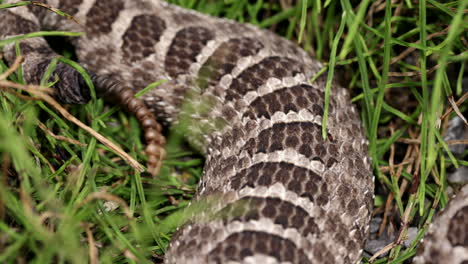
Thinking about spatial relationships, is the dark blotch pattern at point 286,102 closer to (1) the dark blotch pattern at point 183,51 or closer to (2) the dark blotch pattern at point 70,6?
(1) the dark blotch pattern at point 183,51

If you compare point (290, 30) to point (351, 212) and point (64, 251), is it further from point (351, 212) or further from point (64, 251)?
point (64, 251)

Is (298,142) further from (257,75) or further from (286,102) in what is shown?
(257,75)

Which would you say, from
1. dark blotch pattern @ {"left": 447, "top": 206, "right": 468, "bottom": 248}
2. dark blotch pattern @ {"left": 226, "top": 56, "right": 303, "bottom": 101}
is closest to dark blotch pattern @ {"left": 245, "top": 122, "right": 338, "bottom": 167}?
dark blotch pattern @ {"left": 226, "top": 56, "right": 303, "bottom": 101}

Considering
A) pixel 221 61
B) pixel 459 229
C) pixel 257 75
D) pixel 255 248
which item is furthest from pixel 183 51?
pixel 459 229

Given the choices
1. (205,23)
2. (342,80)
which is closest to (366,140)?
(342,80)

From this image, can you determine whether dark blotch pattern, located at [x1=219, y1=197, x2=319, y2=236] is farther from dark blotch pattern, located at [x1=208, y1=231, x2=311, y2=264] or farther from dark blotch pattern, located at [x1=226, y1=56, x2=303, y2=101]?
dark blotch pattern, located at [x1=226, y1=56, x2=303, y2=101]

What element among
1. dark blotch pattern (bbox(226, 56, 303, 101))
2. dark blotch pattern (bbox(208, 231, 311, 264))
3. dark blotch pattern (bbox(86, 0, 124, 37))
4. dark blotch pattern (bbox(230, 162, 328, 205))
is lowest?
dark blotch pattern (bbox(208, 231, 311, 264))

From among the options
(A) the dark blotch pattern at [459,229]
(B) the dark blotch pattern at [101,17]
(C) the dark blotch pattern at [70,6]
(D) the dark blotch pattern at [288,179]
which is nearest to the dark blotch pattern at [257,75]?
(D) the dark blotch pattern at [288,179]
